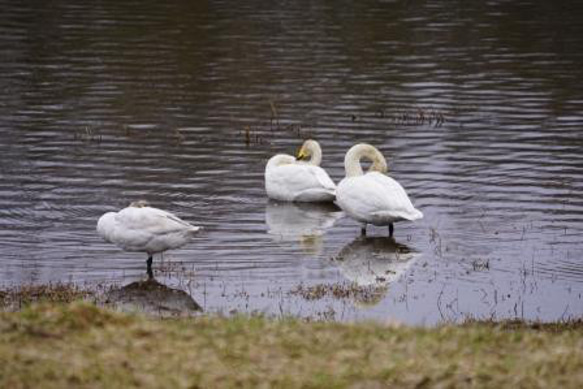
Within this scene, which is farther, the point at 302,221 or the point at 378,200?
the point at 302,221

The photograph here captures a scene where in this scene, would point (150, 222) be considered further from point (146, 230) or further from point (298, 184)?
point (298, 184)

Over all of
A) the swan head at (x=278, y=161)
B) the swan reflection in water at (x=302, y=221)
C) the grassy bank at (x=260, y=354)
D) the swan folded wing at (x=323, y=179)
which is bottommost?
the swan reflection in water at (x=302, y=221)

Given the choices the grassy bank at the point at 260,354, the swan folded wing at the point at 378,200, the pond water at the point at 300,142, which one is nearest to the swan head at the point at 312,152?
the pond water at the point at 300,142

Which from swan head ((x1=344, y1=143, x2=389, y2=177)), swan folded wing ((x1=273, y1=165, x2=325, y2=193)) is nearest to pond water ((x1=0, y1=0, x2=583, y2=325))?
swan folded wing ((x1=273, y1=165, x2=325, y2=193))

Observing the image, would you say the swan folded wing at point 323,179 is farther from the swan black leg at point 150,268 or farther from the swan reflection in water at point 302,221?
the swan black leg at point 150,268

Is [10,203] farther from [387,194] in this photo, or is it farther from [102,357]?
[102,357]

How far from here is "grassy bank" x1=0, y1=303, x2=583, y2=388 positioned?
28.4ft

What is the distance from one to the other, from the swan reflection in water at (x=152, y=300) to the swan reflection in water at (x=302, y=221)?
2.65 metres

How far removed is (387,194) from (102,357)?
29.1 feet

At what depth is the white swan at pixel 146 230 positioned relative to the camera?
14828 millimetres

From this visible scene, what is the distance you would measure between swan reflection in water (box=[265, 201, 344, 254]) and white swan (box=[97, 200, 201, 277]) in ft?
7.45

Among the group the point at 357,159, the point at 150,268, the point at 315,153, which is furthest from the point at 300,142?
the point at 150,268

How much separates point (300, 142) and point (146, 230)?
9777mm

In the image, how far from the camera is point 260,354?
9.23 meters
